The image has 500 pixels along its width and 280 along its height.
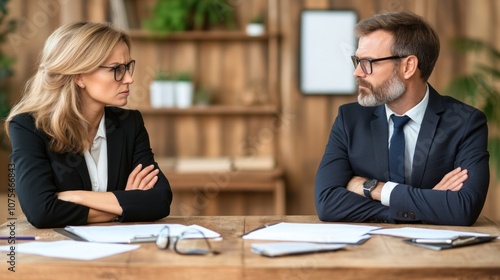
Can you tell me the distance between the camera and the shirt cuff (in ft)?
9.16

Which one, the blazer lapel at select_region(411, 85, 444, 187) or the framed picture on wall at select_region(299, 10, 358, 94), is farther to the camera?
the framed picture on wall at select_region(299, 10, 358, 94)

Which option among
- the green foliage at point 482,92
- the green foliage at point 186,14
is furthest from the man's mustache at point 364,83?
the green foliage at point 186,14

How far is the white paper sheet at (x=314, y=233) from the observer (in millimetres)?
2248

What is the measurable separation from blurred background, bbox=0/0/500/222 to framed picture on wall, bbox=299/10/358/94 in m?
0.02

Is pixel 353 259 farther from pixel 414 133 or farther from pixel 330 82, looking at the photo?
pixel 330 82

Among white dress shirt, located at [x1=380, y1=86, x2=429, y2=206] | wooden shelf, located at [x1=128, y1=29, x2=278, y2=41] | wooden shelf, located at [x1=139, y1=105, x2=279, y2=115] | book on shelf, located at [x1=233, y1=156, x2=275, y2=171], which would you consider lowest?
book on shelf, located at [x1=233, y1=156, x2=275, y2=171]

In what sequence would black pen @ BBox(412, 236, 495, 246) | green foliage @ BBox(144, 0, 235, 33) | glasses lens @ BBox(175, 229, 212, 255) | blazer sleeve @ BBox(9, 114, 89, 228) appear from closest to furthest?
glasses lens @ BBox(175, 229, 212, 255), black pen @ BBox(412, 236, 495, 246), blazer sleeve @ BBox(9, 114, 89, 228), green foliage @ BBox(144, 0, 235, 33)

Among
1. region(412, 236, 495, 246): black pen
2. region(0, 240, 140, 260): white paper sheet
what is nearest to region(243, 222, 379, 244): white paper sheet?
region(412, 236, 495, 246): black pen

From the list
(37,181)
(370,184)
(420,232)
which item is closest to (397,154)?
(370,184)

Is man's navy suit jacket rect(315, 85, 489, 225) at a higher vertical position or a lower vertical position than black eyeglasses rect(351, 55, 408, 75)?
lower

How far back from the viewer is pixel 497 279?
1946 mm

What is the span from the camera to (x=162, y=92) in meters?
5.61

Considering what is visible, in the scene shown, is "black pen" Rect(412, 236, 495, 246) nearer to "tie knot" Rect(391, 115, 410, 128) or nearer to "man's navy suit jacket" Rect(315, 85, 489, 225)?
"man's navy suit jacket" Rect(315, 85, 489, 225)

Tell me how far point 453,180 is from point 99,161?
129 centimetres
